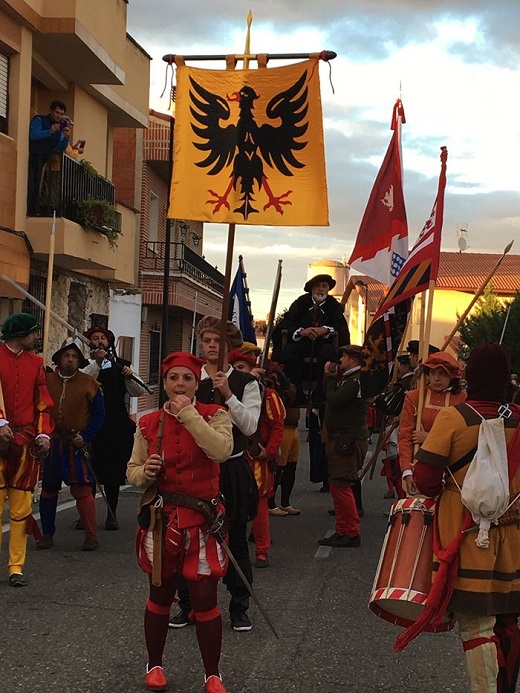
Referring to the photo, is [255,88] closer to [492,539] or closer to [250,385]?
[250,385]

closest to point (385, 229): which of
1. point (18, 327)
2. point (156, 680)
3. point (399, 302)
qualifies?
point (399, 302)

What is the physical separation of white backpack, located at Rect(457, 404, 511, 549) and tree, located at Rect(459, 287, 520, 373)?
137ft

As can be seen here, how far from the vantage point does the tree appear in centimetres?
4544

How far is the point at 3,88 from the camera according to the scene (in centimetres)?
1439

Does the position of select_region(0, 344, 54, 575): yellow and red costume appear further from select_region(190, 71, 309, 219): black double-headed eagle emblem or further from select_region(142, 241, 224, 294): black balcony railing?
select_region(142, 241, 224, 294): black balcony railing

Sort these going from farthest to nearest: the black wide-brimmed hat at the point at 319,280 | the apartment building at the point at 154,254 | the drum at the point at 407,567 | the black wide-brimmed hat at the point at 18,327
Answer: the apartment building at the point at 154,254 < the black wide-brimmed hat at the point at 319,280 < the black wide-brimmed hat at the point at 18,327 < the drum at the point at 407,567

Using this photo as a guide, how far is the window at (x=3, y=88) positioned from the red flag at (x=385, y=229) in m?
7.06

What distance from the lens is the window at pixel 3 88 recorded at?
14.3 metres

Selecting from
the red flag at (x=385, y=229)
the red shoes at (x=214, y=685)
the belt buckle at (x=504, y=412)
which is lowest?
the red shoes at (x=214, y=685)

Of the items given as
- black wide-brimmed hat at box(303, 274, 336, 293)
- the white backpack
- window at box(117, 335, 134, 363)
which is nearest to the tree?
window at box(117, 335, 134, 363)

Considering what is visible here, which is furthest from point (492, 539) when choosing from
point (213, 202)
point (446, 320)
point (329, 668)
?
point (446, 320)

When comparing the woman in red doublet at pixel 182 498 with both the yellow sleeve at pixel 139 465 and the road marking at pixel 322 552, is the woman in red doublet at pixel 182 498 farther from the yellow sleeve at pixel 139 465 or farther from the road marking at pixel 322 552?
the road marking at pixel 322 552

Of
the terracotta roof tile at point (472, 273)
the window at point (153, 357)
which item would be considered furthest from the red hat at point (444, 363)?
the terracotta roof tile at point (472, 273)

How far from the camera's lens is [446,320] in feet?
231
